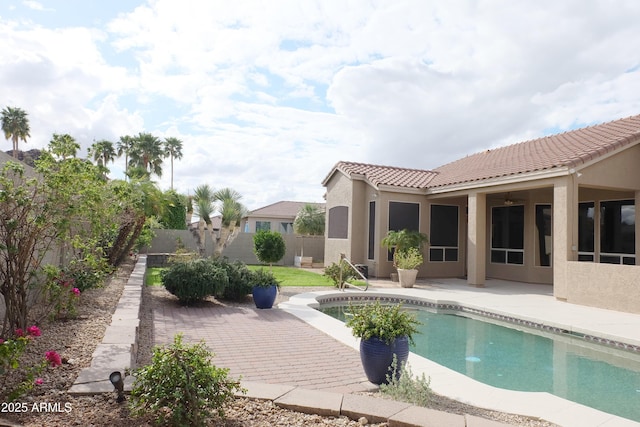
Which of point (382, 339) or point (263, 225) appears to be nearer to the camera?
point (382, 339)

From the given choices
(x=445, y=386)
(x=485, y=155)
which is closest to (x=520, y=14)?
(x=445, y=386)

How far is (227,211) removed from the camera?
1991 cm

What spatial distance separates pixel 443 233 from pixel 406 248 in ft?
10.5

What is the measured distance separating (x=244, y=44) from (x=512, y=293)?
1086 cm

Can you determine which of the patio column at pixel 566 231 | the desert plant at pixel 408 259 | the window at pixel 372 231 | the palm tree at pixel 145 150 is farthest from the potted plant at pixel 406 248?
the palm tree at pixel 145 150

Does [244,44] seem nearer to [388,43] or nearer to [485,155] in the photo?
[388,43]

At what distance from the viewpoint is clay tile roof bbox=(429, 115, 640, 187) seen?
12.6 m

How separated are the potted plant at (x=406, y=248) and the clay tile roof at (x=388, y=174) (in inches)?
89.0

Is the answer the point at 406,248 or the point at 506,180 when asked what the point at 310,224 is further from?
the point at 506,180

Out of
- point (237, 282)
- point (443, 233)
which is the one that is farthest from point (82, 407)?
point (443, 233)

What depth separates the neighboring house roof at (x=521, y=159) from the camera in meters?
12.7

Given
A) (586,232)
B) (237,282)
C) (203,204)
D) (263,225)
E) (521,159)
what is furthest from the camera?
(263,225)

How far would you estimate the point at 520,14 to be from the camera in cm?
1065

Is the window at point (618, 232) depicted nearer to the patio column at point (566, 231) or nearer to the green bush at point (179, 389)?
the patio column at point (566, 231)
